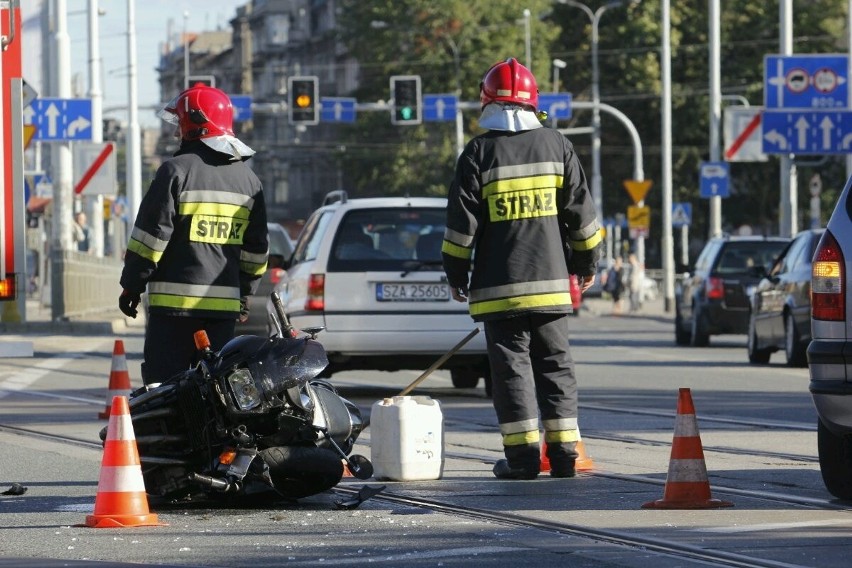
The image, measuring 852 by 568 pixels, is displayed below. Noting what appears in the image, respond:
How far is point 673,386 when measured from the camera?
1811 cm

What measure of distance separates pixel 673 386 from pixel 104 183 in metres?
16.2

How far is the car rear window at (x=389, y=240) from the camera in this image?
1556 centimetres

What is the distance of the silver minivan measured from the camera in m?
8.10

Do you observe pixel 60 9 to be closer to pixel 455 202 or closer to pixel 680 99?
pixel 455 202

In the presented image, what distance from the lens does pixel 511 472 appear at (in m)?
9.46

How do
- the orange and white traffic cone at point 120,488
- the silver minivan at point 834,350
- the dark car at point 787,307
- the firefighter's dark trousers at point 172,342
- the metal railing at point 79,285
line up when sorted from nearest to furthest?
the orange and white traffic cone at point 120,488 < the silver minivan at point 834,350 < the firefighter's dark trousers at point 172,342 < the dark car at point 787,307 < the metal railing at point 79,285

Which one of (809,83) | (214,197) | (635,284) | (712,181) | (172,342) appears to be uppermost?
(809,83)

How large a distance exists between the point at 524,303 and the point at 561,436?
0.67 meters

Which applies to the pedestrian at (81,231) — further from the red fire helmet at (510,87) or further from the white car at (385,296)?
the red fire helmet at (510,87)

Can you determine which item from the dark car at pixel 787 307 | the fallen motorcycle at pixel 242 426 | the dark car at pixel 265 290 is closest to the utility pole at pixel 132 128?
the dark car at pixel 265 290

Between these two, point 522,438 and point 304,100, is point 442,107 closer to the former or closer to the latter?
point 304,100

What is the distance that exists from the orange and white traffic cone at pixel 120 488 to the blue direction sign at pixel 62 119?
23608 millimetres

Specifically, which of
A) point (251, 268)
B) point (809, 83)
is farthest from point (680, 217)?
point (251, 268)

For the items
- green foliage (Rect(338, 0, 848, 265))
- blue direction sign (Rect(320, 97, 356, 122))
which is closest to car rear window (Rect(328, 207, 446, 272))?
blue direction sign (Rect(320, 97, 356, 122))
